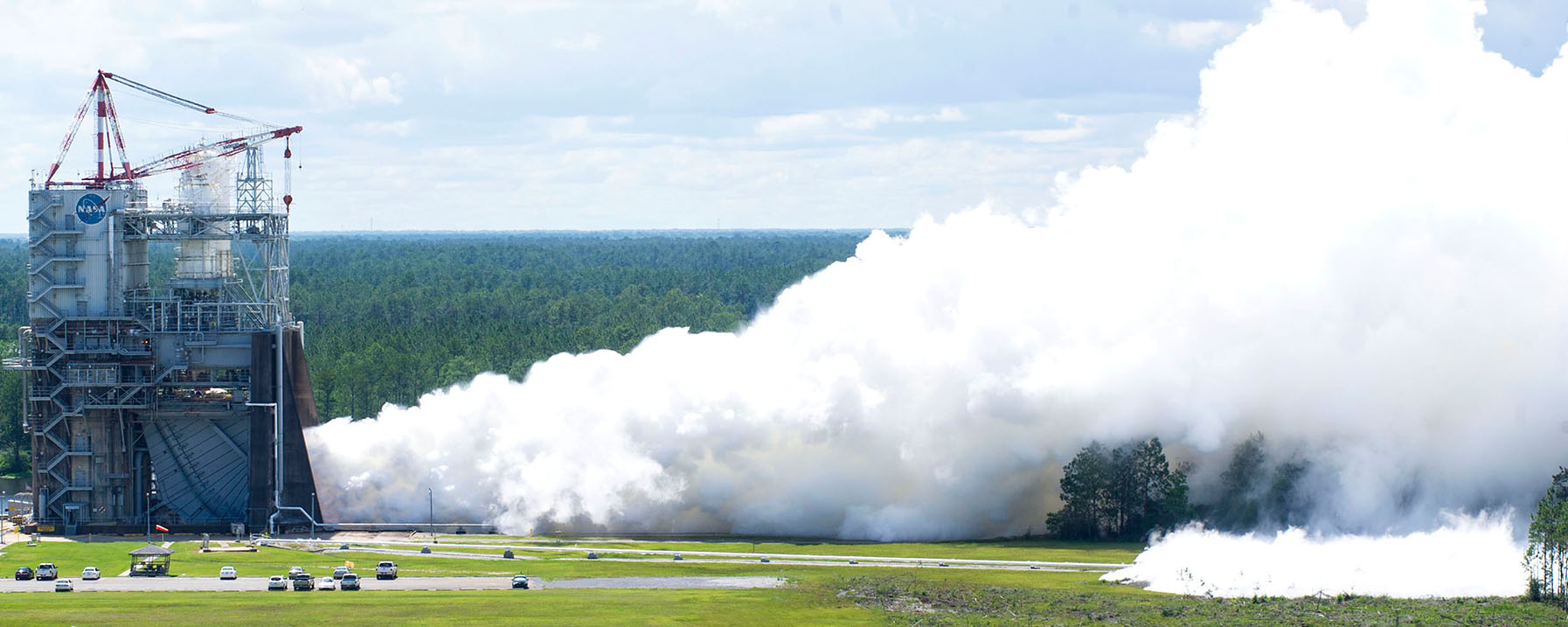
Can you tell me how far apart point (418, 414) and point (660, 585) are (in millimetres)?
31616

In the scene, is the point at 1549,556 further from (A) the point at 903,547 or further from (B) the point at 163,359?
(B) the point at 163,359

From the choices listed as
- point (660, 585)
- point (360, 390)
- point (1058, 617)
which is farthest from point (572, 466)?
point (360, 390)

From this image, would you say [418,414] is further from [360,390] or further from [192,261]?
[360,390]

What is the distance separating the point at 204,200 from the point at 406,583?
32586 mm

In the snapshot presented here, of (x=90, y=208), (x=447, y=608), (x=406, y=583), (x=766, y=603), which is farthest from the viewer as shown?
(x=90, y=208)

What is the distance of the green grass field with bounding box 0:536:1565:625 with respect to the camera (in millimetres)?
83188

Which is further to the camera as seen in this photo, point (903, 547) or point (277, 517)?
point (277, 517)

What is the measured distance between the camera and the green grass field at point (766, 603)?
273 ft

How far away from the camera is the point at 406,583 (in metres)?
93.8

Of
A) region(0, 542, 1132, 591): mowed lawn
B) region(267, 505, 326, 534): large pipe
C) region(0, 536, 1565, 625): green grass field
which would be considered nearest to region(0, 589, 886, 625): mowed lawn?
region(0, 536, 1565, 625): green grass field

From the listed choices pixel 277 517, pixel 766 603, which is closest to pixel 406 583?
pixel 766 603

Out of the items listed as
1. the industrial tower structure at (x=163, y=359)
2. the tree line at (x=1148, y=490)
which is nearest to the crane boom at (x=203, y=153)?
the industrial tower structure at (x=163, y=359)

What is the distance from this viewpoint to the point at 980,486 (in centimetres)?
11369

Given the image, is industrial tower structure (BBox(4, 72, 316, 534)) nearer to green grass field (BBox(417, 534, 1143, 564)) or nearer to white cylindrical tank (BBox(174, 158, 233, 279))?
white cylindrical tank (BBox(174, 158, 233, 279))
